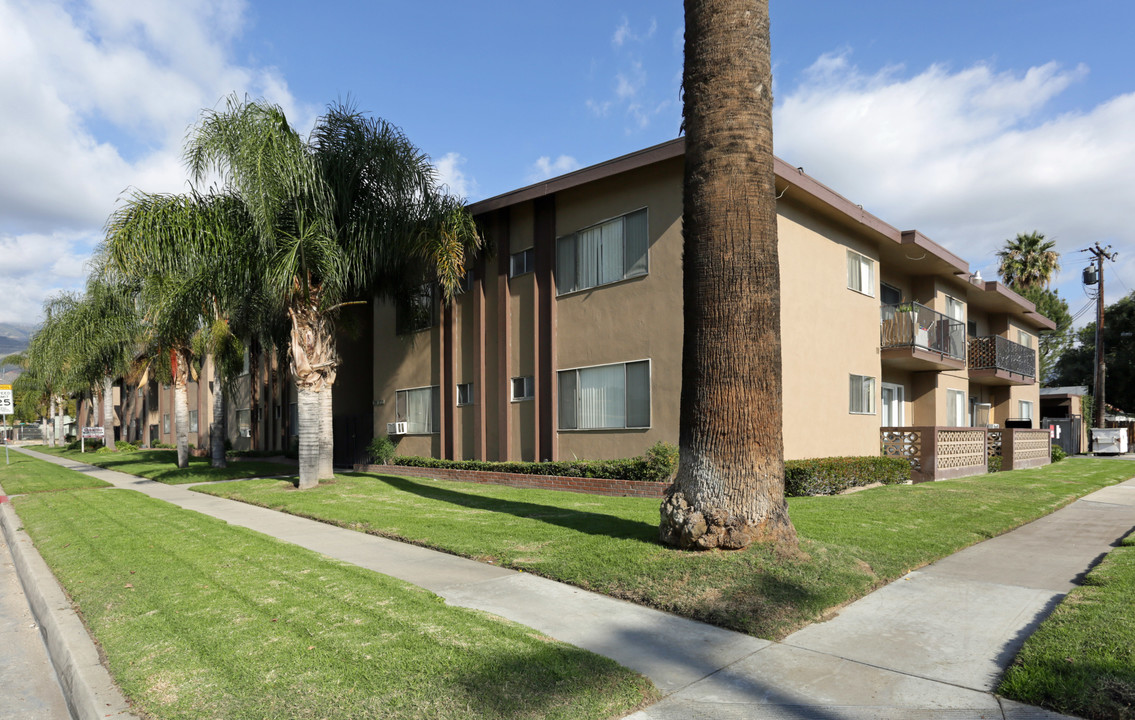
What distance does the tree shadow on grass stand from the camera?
30.2ft

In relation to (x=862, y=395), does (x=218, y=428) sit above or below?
below

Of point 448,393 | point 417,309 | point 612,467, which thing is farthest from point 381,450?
point 612,467

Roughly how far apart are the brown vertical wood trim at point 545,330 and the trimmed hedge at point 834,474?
5254 millimetres

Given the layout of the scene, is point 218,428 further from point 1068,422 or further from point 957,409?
point 1068,422

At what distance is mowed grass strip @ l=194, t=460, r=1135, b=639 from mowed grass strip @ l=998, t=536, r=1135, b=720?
1.59 m

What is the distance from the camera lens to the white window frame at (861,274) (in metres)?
18.3

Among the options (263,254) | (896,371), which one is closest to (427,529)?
(263,254)

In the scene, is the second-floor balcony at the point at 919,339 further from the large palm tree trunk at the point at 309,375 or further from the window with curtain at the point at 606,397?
the large palm tree trunk at the point at 309,375

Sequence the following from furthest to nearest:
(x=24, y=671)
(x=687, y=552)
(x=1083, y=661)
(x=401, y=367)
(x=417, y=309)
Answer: (x=401, y=367), (x=417, y=309), (x=687, y=552), (x=24, y=671), (x=1083, y=661)

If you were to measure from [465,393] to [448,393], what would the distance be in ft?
1.77

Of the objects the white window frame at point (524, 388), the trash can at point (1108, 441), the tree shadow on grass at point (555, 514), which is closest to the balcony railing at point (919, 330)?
the white window frame at point (524, 388)

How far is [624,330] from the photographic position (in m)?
15.5

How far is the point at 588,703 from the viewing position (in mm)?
4516

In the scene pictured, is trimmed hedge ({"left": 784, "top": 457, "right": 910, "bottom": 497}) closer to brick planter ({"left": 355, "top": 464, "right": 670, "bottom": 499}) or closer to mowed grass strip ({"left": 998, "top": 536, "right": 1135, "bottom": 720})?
brick planter ({"left": 355, "top": 464, "right": 670, "bottom": 499})
